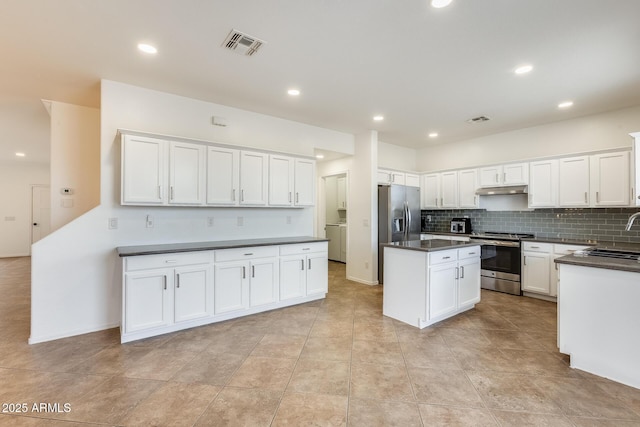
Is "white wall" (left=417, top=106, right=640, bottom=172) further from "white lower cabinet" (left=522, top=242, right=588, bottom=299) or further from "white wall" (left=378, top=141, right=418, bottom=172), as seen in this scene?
"white lower cabinet" (left=522, top=242, right=588, bottom=299)

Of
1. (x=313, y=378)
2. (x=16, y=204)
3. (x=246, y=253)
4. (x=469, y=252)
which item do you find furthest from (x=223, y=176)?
(x=16, y=204)

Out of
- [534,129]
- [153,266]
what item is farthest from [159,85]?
[534,129]

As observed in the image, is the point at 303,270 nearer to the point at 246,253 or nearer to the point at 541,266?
the point at 246,253

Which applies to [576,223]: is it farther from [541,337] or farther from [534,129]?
[541,337]

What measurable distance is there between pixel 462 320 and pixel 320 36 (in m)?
3.48

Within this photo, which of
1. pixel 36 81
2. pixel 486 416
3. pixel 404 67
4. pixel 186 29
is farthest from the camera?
pixel 36 81

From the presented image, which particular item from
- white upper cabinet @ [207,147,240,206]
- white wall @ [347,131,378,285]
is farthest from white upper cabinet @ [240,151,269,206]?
white wall @ [347,131,378,285]

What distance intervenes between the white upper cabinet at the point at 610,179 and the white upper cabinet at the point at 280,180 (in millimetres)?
4416

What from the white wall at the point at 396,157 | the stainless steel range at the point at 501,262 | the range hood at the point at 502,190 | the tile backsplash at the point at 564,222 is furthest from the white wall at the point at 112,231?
the tile backsplash at the point at 564,222

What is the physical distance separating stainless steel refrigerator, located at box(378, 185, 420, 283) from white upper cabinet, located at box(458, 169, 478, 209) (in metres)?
1.00

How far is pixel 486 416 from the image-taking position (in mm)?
1850

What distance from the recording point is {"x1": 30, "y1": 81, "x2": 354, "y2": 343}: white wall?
2990 millimetres

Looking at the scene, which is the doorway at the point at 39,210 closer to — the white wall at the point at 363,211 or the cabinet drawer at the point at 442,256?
the white wall at the point at 363,211

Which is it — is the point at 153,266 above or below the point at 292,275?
above
